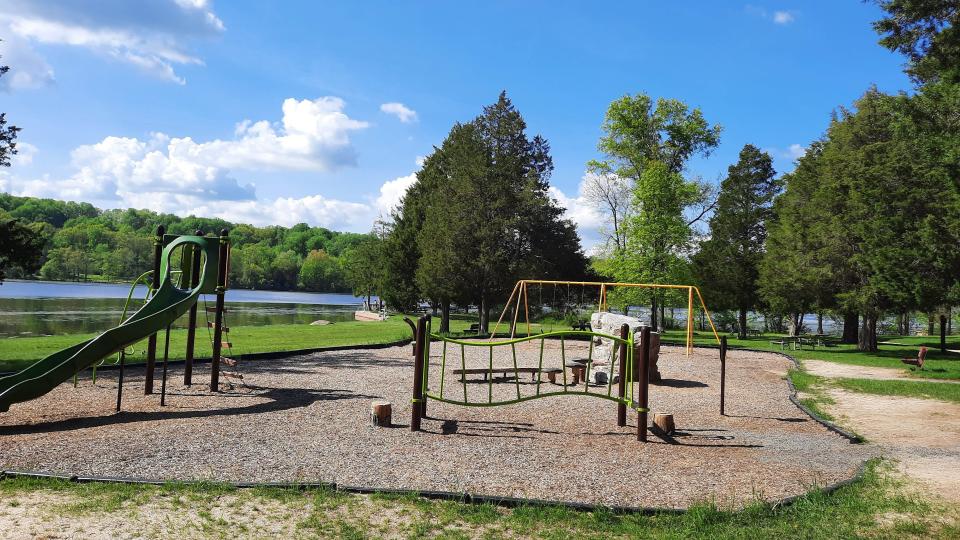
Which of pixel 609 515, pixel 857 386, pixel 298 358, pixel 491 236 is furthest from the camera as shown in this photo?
pixel 491 236

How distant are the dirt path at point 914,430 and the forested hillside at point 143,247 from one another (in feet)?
221

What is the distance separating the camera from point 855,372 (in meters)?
18.8

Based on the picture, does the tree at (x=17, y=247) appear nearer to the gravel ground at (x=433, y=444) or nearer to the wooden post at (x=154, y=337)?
the gravel ground at (x=433, y=444)

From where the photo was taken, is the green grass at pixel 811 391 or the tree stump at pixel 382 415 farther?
the green grass at pixel 811 391

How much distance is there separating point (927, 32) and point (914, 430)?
11.5m

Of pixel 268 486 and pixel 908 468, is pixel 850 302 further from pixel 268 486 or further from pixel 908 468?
pixel 268 486

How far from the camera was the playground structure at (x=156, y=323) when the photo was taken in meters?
8.60

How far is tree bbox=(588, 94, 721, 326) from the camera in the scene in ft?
111

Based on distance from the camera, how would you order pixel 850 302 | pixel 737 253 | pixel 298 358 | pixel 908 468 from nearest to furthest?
pixel 908 468, pixel 298 358, pixel 850 302, pixel 737 253

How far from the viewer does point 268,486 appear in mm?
5824

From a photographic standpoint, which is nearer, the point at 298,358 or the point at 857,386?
the point at 857,386

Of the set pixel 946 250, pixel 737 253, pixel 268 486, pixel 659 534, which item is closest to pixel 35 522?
pixel 268 486

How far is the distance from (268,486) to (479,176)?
83.9 feet

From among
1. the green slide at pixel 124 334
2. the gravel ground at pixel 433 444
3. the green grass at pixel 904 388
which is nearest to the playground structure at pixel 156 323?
the green slide at pixel 124 334
